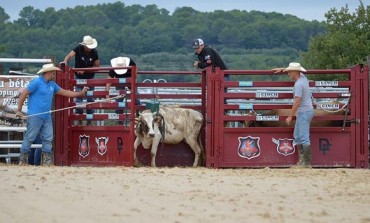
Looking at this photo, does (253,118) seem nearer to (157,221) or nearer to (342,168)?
(342,168)

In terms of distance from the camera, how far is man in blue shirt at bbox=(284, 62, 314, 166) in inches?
725

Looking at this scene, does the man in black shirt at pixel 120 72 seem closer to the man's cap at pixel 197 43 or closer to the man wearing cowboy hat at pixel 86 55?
the man wearing cowboy hat at pixel 86 55

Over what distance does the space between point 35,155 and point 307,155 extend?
4505mm

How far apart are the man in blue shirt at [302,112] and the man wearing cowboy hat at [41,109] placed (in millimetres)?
3803

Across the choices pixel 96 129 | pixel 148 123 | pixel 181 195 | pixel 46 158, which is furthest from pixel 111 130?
pixel 181 195

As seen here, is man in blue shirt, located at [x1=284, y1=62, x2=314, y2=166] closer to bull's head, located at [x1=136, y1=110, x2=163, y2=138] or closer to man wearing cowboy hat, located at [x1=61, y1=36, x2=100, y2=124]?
bull's head, located at [x1=136, y1=110, x2=163, y2=138]

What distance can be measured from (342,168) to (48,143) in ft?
15.5

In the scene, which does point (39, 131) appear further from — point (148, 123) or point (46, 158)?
point (148, 123)

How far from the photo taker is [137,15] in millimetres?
131250

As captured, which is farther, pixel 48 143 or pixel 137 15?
pixel 137 15

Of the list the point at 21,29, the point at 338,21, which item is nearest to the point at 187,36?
the point at 21,29

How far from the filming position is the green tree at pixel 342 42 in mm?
45875

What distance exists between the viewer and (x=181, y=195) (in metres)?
14.3

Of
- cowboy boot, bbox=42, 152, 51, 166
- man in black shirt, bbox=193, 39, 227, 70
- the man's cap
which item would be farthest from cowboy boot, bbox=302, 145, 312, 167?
cowboy boot, bbox=42, 152, 51, 166
